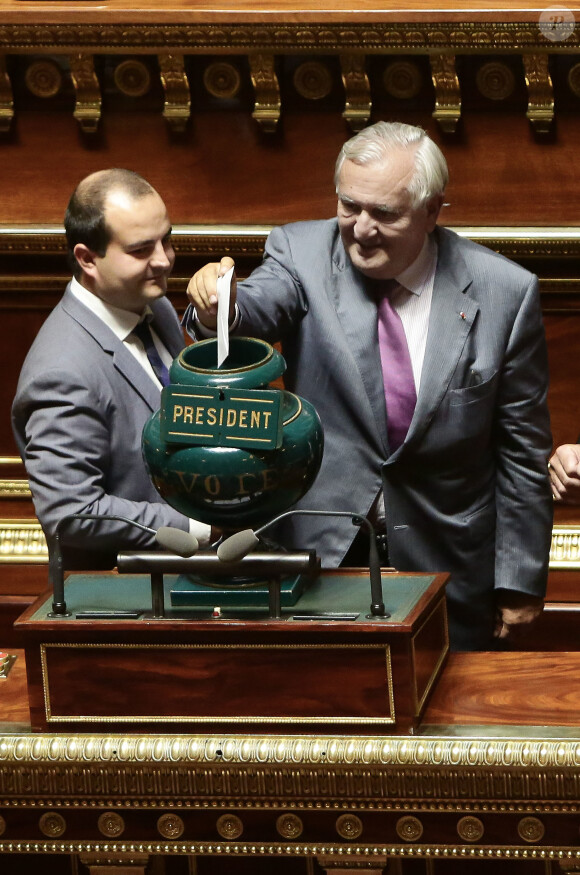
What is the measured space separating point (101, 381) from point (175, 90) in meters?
1.30

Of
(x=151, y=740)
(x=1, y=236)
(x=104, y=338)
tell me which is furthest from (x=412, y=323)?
(x=1, y=236)

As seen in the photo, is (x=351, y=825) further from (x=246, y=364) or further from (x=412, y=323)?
(x=412, y=323)

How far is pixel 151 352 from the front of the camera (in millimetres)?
3197

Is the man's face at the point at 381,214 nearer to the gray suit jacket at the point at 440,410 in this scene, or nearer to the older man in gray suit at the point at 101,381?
the gray suit jacket at the point at 440,410

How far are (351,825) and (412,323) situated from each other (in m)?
1.18

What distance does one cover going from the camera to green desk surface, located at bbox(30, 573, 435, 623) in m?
2.45

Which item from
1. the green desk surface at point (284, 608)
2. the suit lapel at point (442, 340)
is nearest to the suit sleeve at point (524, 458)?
the suit lapel at point (442, 340)

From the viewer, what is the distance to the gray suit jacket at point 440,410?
3.14 m

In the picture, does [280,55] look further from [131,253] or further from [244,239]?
[131,253]

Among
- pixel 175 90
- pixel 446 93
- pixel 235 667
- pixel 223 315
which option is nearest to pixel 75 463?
pixel 223 315

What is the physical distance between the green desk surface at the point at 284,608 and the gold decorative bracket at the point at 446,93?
1740 mm

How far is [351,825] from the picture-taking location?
2434 mm

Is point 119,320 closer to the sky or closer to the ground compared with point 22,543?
closer to the sky

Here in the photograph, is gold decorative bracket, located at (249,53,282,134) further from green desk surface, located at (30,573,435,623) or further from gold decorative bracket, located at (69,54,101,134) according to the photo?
green desk surface, located at (30,573,435,623)
